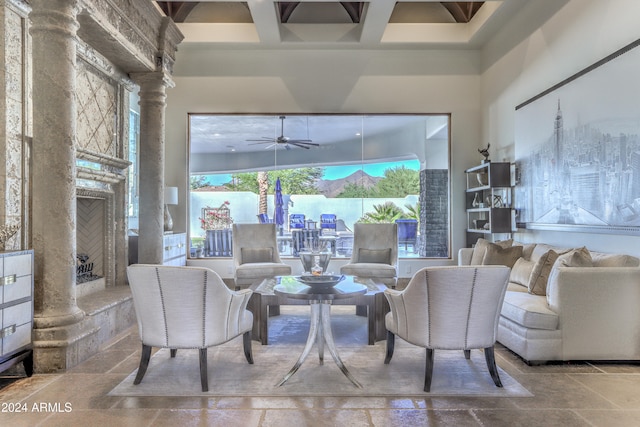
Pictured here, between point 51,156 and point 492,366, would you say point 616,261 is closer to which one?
point 492,366

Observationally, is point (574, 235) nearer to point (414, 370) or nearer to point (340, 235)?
point (414, 370)

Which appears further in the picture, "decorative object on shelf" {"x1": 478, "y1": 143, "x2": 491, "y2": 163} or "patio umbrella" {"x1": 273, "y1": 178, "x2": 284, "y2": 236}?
"patio umbrella" {"x1": 273, "y1": 178, "x2": 284, "y2": 236}

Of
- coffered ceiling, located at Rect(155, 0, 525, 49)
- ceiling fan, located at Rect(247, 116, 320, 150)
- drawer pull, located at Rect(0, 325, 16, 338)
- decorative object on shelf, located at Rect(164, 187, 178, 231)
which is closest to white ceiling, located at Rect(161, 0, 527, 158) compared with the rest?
coffered ceiling, located at Rect(155, 0, 525, 49)

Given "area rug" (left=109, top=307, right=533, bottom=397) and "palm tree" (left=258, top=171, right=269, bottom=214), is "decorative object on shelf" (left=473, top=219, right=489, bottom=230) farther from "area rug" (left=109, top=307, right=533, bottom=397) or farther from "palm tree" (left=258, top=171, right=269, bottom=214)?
"palm tree" (left=258, top=171, right=269, bottom=214)

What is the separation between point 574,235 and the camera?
4277 millimetres

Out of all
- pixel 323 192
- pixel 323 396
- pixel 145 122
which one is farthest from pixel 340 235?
pixel 323 396

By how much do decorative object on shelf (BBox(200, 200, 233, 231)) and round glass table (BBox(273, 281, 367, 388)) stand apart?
3778mm

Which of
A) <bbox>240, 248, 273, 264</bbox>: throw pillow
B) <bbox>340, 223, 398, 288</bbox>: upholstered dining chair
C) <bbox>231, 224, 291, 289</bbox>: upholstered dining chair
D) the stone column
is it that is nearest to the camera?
the stone column

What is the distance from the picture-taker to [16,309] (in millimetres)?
2896

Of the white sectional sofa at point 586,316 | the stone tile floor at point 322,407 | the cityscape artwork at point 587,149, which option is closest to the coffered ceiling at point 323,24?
the cityscape artwork at point 587,149

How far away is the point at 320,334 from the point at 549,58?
3.99m

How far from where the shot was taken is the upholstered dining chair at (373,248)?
5.43 meters

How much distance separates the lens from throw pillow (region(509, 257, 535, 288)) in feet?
13.9

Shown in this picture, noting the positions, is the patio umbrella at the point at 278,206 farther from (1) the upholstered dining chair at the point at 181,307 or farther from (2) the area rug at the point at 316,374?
(1) the upholstered dining chair at the point at 181,307
